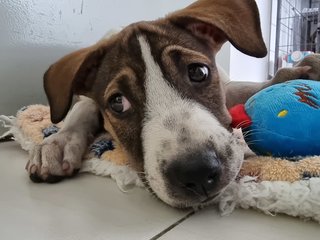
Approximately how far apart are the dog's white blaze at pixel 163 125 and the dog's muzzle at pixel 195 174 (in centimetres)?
3

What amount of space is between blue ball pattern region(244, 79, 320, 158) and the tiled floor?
30 centimetres

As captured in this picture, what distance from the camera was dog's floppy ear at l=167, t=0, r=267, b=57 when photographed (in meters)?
1.37

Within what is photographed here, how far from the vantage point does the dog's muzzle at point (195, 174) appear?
1015 millimetres

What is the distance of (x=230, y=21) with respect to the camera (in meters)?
1.40

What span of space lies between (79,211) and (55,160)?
350 millimetres

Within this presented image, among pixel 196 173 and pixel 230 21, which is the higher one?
pixel 230 21

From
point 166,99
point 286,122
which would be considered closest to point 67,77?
point 166,99

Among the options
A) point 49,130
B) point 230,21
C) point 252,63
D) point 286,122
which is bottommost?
point 252,63

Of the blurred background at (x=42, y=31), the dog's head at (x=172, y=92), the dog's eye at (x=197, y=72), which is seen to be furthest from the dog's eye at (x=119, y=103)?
the blurred background at (x=42, y=31)

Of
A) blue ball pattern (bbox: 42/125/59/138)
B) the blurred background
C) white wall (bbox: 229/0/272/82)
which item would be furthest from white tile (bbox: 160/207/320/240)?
white wall (bbox: 229/0/272/82)

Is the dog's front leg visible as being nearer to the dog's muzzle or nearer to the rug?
the rug

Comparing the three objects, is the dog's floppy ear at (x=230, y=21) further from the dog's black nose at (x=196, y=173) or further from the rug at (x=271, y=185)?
the dog's black nose at (x=196, y=173)

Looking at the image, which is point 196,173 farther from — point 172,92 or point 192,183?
point 172,92

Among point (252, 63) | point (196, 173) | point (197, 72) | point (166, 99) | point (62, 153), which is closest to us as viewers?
point (196, 173)
